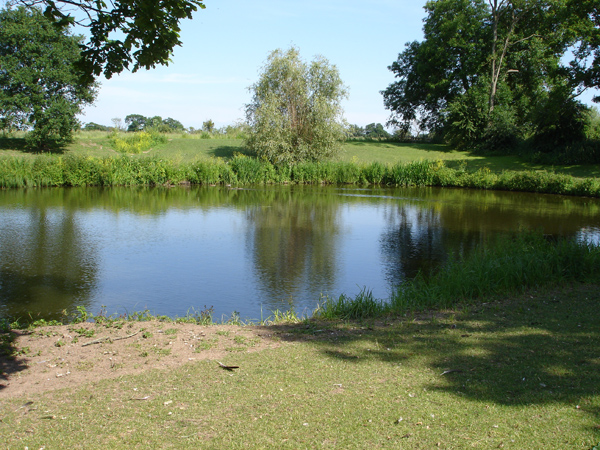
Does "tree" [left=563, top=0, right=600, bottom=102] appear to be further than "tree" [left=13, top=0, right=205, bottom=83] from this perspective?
Yes

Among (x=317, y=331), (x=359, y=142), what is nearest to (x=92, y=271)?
(x=317, y=331)

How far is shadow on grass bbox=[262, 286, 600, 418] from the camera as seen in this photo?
4328 millimetres

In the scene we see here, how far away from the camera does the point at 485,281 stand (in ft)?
28.6

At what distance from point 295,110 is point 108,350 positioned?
115 ft

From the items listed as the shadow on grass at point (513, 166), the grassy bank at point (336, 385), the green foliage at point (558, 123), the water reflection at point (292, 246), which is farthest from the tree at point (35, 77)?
the grassy bank at point (336, 385)

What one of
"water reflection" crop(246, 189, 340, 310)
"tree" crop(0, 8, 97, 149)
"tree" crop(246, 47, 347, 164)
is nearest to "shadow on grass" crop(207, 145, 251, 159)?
"tree" crop(246, 47, 347, 164)

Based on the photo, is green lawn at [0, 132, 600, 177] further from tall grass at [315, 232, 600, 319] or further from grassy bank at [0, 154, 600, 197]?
tall grass at [315, 232, 600, 319]

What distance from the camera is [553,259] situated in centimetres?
948

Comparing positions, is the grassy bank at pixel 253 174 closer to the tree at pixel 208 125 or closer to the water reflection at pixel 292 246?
the water reflection at pixel 292 246

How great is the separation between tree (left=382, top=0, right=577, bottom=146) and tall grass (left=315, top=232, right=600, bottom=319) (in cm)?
3857

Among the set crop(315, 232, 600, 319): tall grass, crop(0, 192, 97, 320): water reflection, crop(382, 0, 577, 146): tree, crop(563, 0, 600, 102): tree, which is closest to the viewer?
crop(315, 232, 600, 319): tall grass

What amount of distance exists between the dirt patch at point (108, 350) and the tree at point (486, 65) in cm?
4399

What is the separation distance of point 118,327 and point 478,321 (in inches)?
185

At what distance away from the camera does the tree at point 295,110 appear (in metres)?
37.0
